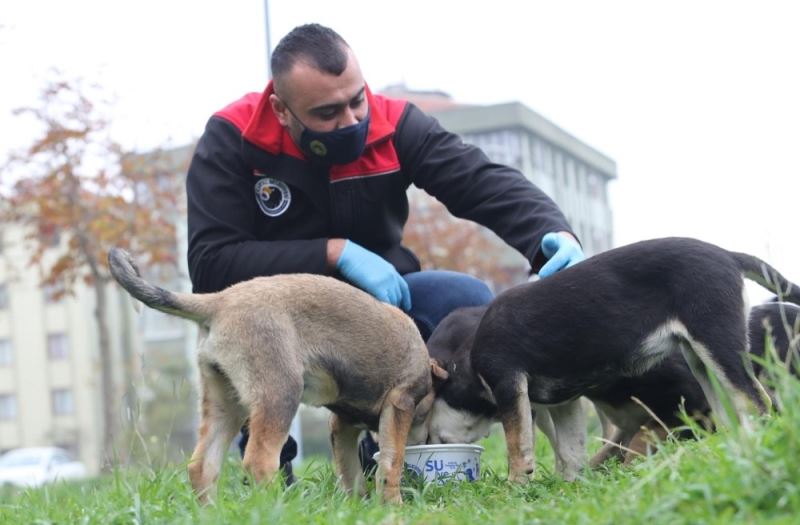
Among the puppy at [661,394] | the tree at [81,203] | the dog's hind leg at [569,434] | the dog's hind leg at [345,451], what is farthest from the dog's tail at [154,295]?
the tree at [81,203]

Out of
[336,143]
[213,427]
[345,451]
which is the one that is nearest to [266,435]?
[213,427]

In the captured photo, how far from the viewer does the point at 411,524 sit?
382 centimetres

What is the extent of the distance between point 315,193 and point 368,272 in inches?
23.5

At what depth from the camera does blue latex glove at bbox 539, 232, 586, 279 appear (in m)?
5.66

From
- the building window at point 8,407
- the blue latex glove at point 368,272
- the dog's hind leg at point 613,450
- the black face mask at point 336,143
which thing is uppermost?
the black face mask at point 336,143

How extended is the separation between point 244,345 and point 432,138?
2.22 m

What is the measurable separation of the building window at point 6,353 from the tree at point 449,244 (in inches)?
1822

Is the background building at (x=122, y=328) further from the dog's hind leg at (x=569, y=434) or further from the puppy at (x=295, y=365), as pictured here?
the puppy at (x=295, y=365)

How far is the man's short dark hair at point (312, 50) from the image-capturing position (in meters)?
5.75

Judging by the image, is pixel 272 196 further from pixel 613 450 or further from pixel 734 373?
pixel 734 373

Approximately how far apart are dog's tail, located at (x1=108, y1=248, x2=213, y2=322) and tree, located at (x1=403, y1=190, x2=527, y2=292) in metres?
21.8

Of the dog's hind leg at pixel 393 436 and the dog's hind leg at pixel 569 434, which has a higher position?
the dog's hind leg at pixel 393 436

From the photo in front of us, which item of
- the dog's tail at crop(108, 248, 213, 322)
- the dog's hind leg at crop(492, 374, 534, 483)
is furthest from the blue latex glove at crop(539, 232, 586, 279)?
the dog's tail at crop(108, 248, 213, 322)

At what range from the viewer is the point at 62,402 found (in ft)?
Answer: 221
